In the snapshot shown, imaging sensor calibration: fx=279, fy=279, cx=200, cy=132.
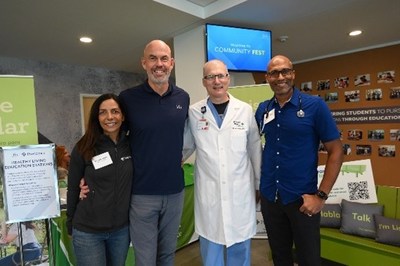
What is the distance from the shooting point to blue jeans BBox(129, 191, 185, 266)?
1495 millimetres

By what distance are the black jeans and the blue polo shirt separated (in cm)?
8

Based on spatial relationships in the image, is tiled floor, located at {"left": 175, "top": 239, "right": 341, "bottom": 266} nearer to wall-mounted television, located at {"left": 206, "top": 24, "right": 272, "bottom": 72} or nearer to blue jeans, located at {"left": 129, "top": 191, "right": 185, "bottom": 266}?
blue jeans, located at {"left": 129, "top": 191, "right": 185, "bottom": 266}

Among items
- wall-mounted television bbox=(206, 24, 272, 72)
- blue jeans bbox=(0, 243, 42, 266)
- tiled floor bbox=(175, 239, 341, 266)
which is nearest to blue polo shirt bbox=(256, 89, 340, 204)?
tiled floor bbox=(175, 239, 341, 266)

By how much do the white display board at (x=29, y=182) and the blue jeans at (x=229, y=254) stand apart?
98 cm

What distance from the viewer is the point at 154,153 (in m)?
1.49

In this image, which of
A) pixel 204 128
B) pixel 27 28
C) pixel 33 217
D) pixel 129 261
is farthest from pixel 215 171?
pixel 27 28

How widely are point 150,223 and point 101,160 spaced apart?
429mm

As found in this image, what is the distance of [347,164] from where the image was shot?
2.79m

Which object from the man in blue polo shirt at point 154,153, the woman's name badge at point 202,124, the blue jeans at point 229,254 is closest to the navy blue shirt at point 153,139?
the man in blue polo shirt at point 154,153

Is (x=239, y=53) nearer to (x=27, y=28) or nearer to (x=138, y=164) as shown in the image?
(x=138, y=164)

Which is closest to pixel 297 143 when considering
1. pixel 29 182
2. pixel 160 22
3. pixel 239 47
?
pixel 29 182

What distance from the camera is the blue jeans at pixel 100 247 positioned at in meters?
1.46

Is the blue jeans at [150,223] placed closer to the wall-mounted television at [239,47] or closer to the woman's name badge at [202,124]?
the woman's name badge at [202,124]

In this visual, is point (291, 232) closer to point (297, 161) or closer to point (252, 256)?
point (297, 161)
